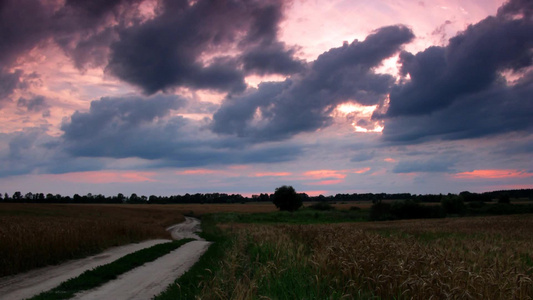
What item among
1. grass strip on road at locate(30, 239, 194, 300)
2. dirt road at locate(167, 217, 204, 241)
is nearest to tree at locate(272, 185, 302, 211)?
dirt road at locate(167, 217, 204, 241)

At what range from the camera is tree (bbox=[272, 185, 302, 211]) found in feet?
412

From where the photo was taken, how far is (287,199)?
12569cm

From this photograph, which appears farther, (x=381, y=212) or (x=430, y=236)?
(x=381, y=212)

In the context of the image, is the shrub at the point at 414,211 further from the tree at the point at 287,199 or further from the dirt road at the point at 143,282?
the dirt road at the point at 143,282

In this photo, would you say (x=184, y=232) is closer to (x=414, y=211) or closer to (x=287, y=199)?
(x=414, y=211)

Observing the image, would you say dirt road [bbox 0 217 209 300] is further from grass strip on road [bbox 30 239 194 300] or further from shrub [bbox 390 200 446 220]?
shrub [bbox 390 200 446 220]

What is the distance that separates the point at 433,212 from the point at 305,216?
102 ft

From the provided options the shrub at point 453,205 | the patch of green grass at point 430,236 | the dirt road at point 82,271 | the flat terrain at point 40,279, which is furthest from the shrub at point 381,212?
the flat terrain at point 40,279

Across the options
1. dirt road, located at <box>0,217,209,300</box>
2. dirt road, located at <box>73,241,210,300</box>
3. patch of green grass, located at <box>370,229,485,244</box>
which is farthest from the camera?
patch of green grass, located at <box>370,229,485,244</box>

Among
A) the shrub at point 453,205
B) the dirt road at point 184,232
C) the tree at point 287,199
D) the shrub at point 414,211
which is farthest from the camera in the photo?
the tree at point 287,199

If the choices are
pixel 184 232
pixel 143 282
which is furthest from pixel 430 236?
pixel 184 232

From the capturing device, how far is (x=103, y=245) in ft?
82.3

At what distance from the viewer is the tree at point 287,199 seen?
412ft

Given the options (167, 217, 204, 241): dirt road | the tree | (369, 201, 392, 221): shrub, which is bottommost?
(167, 217, 204, 241): dirt road
